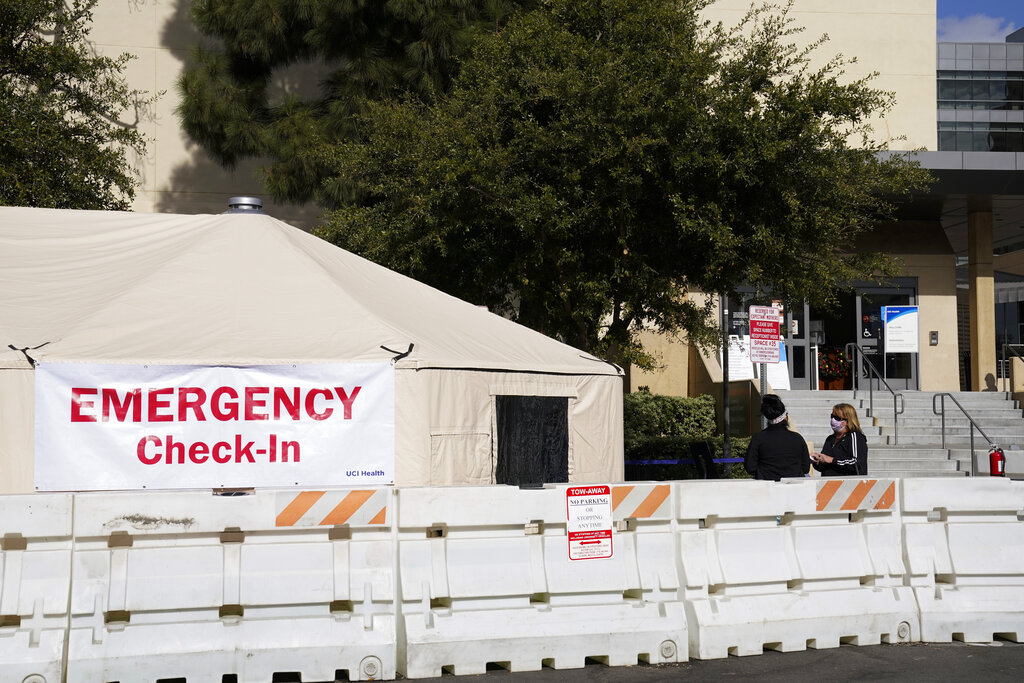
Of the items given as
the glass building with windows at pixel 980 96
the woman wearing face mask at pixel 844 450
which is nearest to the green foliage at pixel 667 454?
the woman wearing face mask at pixel 844 450

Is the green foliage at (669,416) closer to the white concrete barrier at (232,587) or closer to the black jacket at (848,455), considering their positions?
the black jacket at (848,455)

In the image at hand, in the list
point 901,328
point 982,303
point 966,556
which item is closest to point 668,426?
point 901,328

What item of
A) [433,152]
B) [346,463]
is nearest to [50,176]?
[433,152]

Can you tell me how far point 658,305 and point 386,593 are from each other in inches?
352

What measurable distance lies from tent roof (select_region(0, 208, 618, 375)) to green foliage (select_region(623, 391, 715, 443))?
1007cm

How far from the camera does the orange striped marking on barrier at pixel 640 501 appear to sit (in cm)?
680

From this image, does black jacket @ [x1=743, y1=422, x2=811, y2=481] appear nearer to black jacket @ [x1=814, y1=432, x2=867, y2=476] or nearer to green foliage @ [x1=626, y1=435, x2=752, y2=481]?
black jacket @ [x1=814, y1=432, x2=867, y2=476]

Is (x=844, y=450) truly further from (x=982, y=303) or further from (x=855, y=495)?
(x=982, y=303)

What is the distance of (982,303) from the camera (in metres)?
24.2

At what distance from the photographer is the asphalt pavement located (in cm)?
634

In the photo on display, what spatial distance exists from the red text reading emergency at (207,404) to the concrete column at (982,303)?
61.6ft

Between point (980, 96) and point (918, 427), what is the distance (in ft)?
31.0

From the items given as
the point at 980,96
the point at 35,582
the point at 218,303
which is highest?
the point at 980,96

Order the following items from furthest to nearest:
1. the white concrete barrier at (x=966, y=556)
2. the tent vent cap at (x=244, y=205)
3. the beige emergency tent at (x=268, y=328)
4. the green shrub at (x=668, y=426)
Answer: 1. the green shrub at (x=668, y=426)
2. the tent vent cap at (x=244, y=205)
3. the beige emergency tent at (x=268, y=328)
4. the white concrete barrier at (x=966, y=556)
